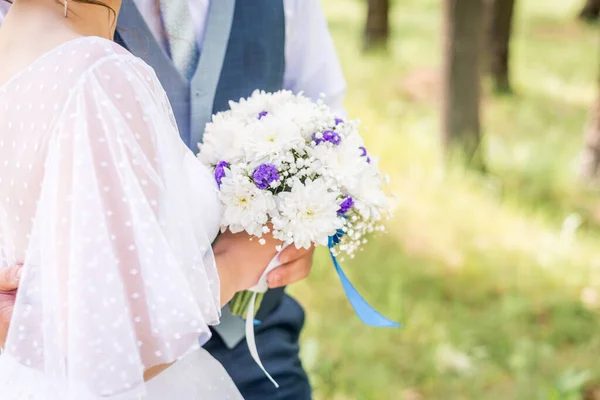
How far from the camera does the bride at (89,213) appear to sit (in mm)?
1251

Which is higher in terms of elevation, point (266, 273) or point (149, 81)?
point (149, 81)

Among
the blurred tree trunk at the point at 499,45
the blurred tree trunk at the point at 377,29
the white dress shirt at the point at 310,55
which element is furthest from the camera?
the blurred tree trunk at the point at 377,29

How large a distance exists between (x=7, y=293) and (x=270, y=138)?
68 centimetres

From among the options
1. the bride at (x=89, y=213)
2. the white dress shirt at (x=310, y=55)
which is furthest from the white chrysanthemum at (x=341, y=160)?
the white dress shirt at (x=310, y=55)

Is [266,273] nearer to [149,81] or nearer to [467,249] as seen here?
[149,81]

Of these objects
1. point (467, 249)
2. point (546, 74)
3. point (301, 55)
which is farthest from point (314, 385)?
point (546, 74)

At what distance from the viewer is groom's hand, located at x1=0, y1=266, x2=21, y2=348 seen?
141 centimetres

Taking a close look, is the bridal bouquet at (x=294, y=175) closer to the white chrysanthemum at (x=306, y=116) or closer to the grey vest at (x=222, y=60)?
the white chrysanthemum at (x=306, y=116)

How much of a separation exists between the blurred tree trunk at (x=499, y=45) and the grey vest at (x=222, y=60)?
6.67m

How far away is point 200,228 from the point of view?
4.91 ft

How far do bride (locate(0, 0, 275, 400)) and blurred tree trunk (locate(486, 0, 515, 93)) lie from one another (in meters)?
7.50

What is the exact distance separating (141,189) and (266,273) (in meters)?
0.57

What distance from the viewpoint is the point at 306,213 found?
5.27ft

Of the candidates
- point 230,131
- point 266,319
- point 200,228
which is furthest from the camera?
point 266,319
